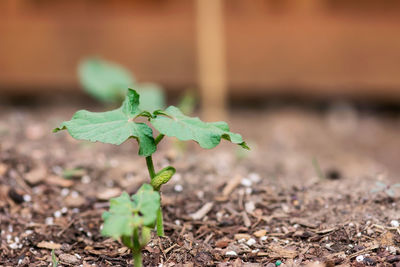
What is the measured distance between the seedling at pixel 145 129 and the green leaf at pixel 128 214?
0.12 metres

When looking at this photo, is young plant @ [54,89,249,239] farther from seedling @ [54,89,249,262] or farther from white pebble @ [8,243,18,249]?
white pebble @ [8,243,18,249]

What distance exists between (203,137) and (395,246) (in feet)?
1.89

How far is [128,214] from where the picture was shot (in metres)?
1.18

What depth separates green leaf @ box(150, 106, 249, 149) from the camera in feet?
4.20

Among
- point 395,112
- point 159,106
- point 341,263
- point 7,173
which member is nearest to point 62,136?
point 159,106

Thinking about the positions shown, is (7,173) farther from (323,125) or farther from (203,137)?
(323,125)

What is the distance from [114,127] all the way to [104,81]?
1433 millimetres

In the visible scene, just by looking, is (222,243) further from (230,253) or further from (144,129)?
(144,129)

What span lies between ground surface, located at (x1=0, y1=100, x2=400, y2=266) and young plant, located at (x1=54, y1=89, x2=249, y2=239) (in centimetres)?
27

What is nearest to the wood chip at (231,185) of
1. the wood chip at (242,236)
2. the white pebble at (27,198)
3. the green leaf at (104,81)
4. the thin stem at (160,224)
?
the wood chip at (242,236)

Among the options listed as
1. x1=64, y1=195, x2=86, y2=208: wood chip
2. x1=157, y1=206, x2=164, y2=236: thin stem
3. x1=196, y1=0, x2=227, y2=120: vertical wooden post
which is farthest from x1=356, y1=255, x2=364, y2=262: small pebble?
x1=196, y1=0, x2=227, y2=120: vertical wooden post

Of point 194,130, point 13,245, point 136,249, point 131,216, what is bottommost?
point 13,245

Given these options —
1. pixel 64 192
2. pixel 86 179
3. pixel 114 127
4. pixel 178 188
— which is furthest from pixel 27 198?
pixel 114 127

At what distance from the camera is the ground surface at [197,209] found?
142cm
